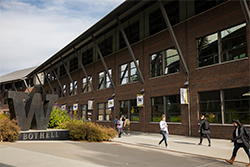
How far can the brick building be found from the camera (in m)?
16.2

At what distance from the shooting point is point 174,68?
2097 cm

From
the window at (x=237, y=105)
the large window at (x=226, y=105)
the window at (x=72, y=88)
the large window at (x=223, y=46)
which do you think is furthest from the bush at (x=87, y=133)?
the window at (x=72, y=88)

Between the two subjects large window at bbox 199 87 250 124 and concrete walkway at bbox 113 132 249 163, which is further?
large window at bbox 199 87 250 124

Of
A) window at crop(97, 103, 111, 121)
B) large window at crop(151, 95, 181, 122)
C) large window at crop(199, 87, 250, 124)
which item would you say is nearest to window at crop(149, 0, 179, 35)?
large window at crop(151, 95, 181, 122)

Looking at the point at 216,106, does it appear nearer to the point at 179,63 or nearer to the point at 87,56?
the point at 179,63

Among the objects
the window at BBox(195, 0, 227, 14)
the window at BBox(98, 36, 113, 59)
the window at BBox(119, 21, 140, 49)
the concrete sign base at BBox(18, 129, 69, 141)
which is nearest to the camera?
the concrete sign base at BBox(18, 129, 69, 141)

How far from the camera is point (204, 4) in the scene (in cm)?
1850

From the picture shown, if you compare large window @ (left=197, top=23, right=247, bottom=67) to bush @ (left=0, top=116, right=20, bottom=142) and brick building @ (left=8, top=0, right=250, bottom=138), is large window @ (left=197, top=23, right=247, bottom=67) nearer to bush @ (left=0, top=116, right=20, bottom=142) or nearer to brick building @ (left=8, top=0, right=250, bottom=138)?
brick building @ (left=8, top=0, right=250, bottom=138)

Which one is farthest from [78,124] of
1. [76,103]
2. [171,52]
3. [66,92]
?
[66,92]

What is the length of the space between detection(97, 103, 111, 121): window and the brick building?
0.14 m

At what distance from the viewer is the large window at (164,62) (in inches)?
826

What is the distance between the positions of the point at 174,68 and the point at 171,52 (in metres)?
1.61

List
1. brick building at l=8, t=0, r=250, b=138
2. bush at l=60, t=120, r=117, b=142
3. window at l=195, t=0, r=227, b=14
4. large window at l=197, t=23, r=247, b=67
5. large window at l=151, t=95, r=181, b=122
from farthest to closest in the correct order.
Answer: large window at l=151, t=95, r=181, b=122 → window at l=195, t=0, r=227, b=14 → brick building at l=8, t=0, r=250, b=138 → large window at l=197, t=23, r=247, b=67 → bush at l=60, t=120, r=117, b=142

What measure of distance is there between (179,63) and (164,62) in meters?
1.97
